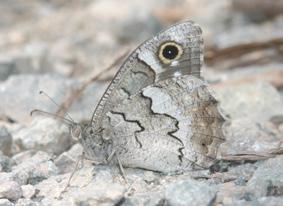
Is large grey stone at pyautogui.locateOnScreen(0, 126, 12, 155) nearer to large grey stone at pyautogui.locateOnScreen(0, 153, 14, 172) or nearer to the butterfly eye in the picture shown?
large grey stone at pyautogui.locateOnScreen(0, 153, 14, 172)

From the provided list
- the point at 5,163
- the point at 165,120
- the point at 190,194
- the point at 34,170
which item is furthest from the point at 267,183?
the point at 5,163

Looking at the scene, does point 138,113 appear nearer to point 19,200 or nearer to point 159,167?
point 159,167

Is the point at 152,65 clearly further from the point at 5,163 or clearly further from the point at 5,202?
the point at 5,202

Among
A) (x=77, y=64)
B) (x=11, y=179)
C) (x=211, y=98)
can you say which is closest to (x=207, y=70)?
(x=77, y=64)

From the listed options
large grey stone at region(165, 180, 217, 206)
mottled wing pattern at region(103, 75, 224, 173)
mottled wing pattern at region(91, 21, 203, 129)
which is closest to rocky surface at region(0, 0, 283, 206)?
large grey stone at region(165, 180, 217, 206)

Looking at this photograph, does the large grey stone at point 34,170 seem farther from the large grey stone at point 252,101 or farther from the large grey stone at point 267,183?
the large grey stone at point 252,101

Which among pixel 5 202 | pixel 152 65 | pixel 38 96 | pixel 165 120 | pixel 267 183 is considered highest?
pixel 152 65
